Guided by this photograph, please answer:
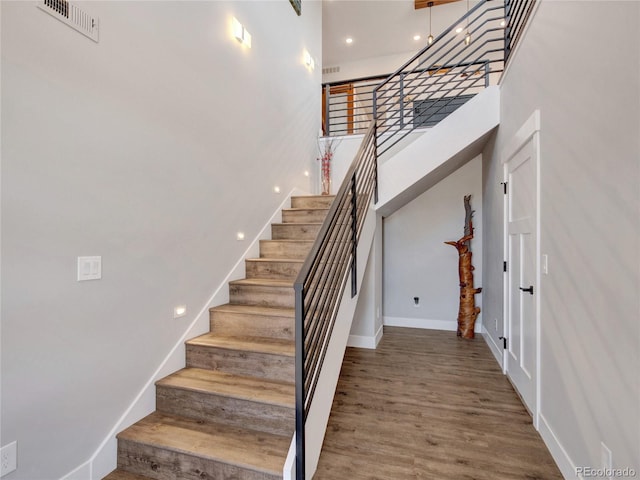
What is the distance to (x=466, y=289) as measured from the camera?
4582mm

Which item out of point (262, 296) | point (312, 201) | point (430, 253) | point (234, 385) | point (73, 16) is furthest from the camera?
point (430, 253)

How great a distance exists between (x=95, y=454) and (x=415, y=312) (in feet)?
14.2

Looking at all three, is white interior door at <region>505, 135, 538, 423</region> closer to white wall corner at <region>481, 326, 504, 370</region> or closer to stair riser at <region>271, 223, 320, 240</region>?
white wall corner at <region>481, 326, 504, 370</region>

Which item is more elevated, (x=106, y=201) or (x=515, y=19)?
(x=515, y=19)

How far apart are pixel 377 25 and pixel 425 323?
5420 millimetres

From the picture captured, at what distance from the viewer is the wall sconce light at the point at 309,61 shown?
4652 mm

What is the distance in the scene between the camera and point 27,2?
1468 mm

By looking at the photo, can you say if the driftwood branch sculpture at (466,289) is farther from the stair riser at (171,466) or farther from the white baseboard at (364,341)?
the stair riser at (171,466)

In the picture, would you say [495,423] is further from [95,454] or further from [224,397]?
[95,454]

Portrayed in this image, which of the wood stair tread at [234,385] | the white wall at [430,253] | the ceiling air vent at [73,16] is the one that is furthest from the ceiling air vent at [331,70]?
the wood stair tread at [234,385]

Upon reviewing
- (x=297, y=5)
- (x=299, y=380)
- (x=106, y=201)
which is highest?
(x=297, y=5)

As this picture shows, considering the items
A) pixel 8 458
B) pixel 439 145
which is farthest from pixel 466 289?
pixel 8 458

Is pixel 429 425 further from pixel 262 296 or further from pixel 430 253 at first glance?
pixel 430 253

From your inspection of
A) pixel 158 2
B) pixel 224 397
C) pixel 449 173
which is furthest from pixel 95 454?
pixel 449 173
